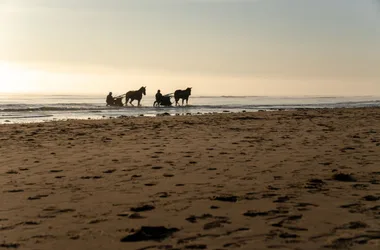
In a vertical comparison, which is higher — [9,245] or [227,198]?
[227,198]

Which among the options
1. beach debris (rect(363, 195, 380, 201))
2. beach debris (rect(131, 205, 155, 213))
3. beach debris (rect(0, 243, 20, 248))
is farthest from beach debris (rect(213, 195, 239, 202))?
beach debris (rect(0, 243, 20, 248))

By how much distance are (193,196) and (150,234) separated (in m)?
1.53

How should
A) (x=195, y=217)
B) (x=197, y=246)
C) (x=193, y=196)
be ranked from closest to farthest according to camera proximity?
(x=197, y=246) < (x=195, y=217) < (x=193, y=196)

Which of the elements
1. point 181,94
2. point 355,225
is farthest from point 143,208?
point 181,94

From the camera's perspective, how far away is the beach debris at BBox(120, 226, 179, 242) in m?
4.31

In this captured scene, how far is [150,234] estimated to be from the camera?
4441mm

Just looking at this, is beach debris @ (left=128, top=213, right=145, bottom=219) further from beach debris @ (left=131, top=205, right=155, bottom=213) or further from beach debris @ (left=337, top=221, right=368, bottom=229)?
beach debris @ (left=337, top=221, right=368, bottom=229)

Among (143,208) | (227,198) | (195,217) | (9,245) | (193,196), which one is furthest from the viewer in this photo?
(193,196)

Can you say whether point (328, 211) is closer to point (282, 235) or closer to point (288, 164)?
point (282, 235)

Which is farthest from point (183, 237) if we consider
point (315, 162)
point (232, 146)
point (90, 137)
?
point (90, 137)

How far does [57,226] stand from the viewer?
15.6 feet

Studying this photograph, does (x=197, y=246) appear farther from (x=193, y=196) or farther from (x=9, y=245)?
(x=193, y=196)

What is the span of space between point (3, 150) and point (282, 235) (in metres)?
8.65

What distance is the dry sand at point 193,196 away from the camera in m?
4.30
